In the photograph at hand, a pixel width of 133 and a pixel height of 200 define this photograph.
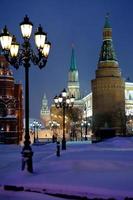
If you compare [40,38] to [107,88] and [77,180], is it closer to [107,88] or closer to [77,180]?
[77,180]

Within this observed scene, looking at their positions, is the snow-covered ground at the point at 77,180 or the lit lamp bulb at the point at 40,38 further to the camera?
the lit lamp bulb at the point at 40,38

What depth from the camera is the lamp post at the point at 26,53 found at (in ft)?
59.1

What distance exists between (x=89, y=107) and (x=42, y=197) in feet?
512

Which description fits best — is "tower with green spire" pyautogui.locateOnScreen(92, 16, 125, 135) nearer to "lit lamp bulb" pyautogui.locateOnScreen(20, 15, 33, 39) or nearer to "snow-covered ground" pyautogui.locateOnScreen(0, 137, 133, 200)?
"snow-covered ground" pyautogui.locateOnScreen(0, 137, 133, 200)

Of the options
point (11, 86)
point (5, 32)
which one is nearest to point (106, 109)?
point (11, 86)

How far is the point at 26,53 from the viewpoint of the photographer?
18422 mm

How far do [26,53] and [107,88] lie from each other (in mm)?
91697

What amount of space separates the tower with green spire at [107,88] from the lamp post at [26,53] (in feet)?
265

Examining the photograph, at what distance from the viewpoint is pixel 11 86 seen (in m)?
88.6

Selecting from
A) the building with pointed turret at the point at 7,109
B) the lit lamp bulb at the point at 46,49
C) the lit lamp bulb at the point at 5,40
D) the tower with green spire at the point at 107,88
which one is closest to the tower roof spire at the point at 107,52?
the tower with green spire at the point at 107,88

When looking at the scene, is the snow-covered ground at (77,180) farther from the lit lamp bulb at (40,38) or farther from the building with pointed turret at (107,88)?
the building with pointed turret at (107,88)

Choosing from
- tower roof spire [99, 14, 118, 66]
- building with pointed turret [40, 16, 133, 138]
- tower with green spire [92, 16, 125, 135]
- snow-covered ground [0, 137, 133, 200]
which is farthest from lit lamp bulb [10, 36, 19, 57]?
tower roof spire [99, 14, 118, 66]

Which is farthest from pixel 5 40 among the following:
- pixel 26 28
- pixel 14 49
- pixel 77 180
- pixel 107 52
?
pixel 107 52

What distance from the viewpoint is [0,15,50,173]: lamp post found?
18016mm
